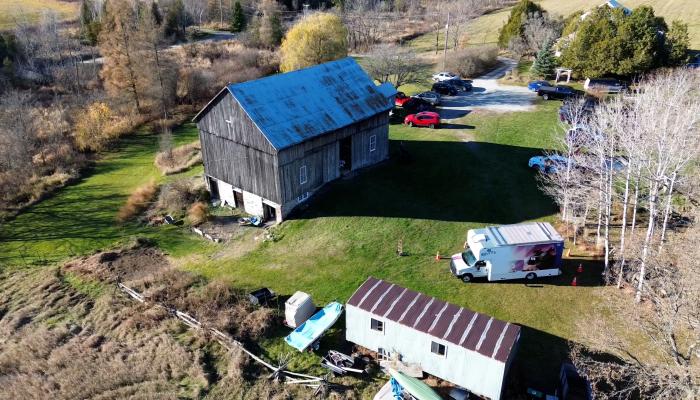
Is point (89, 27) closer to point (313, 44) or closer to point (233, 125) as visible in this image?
point (313, 44)

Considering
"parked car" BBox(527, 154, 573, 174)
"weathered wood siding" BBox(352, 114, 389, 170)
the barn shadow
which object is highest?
"weathered wood siding" BBox(352, 114, 389, 170)

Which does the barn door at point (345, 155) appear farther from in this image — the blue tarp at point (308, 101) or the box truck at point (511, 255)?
the box truck at point (511, 255)

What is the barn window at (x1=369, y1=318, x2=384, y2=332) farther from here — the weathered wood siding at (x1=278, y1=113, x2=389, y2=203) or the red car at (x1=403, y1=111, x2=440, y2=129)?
the red car at (x1=403, y1=111, x2=440, y2=129)

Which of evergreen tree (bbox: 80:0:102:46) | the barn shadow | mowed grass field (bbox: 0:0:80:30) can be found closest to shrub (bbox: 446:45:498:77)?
the barn shadow

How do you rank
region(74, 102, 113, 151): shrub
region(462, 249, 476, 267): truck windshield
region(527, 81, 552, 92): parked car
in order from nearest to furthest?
region(462, 249, 476, 267): truck windshield → region(74, 102, 113, 151): shrub → region(527, 81, 552, 92): parked car

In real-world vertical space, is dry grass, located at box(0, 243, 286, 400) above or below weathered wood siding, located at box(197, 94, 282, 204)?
below

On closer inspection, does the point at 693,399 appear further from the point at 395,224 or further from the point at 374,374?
the point at 395,224

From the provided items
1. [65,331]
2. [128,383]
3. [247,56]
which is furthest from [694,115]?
[247,56]

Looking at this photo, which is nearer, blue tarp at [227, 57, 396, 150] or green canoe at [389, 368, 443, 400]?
green canoe at [389, 368, 443, 400]

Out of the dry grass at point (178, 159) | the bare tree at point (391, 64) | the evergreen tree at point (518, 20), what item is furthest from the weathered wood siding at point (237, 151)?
the evergreen tree at point (518, 20)
